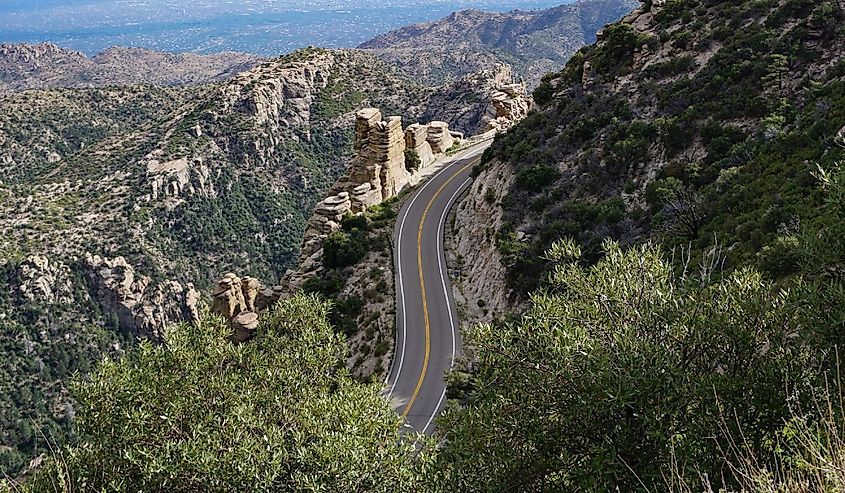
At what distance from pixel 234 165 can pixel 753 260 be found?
127032 mm

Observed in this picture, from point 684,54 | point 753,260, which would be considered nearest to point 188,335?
point 753,260

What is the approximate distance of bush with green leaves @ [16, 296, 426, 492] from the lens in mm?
10773

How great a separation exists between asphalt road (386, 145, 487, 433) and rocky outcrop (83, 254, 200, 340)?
6632 cm

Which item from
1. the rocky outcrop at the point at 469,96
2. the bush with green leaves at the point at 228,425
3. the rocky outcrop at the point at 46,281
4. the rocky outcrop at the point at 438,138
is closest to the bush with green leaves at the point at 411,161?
the rocky outcrop at the point at 438,138

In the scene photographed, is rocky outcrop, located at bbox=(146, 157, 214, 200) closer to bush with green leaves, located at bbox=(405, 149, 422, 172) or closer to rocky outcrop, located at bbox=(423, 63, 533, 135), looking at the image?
rocky outcrop, located at bbox=(423, 63, 533, 135)

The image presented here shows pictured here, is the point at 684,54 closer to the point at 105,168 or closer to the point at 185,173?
the point at 185,173

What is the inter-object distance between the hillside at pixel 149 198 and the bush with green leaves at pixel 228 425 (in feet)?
216

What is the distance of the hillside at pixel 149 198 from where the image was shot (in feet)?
307

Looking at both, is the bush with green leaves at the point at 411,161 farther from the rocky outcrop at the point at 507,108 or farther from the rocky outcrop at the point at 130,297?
the rocky outcrop at the point at 130,297

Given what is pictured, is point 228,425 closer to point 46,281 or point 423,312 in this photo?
point 423,312

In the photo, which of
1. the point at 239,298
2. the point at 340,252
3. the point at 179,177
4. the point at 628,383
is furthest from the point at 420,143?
the point at 179,177

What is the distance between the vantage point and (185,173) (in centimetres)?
12275

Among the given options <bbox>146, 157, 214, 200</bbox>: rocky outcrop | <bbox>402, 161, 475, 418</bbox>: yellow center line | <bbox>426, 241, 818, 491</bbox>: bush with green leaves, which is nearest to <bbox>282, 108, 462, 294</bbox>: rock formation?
<bbox>402, 161, 475, 418</bbox>: yellow center line

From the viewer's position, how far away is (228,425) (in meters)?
11.9
